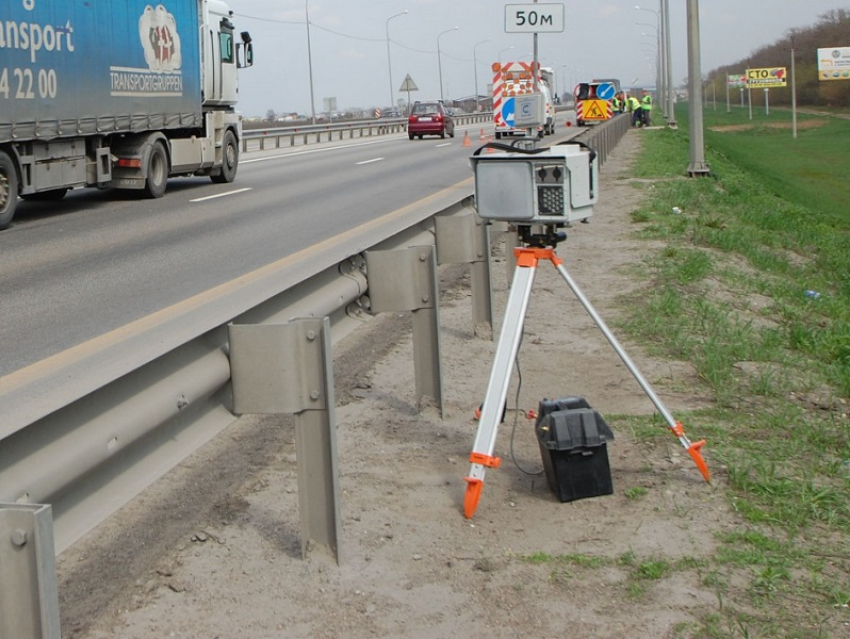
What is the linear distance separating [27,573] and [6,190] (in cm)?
1362

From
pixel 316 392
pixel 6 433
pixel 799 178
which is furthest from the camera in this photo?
pixel 799 178

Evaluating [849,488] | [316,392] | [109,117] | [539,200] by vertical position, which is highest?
[109,117]

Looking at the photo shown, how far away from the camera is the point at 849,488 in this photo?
4746 mm

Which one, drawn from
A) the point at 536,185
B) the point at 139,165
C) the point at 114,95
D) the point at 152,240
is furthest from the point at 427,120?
the point at 536,185

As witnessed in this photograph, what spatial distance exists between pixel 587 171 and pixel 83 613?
247 centimetres

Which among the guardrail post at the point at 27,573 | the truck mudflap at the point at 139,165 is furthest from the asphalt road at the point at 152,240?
the guardrail post at the point at 27,573

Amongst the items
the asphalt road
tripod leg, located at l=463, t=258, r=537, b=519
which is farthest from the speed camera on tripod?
the asphalt road

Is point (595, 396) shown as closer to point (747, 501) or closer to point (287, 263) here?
point (747, 501)

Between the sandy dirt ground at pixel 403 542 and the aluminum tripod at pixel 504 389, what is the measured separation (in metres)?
0.13

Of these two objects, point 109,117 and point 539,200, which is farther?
point 109,117

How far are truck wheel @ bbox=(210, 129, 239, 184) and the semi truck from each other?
0.09 ft

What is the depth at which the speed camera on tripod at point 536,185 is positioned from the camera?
4.70 m

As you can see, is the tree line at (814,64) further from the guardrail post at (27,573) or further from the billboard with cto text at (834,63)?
the guardrail post at (27,573)

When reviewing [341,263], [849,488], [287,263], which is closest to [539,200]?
[341,263]
